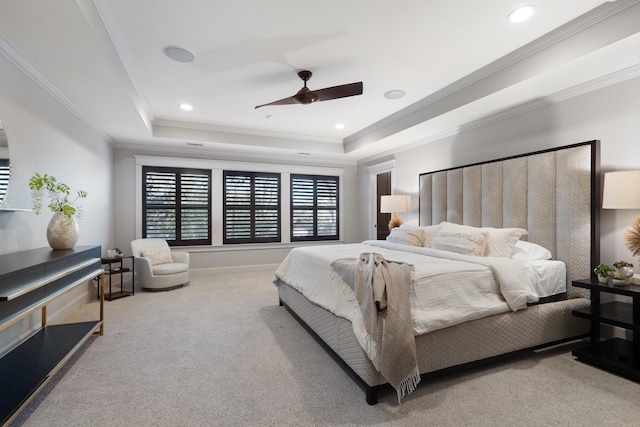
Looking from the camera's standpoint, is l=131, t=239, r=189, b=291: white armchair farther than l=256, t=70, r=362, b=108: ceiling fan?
Yes

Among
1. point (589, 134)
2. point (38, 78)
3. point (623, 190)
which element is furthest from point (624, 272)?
point (38, 78)

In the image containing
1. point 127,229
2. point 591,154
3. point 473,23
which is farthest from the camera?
point 127,229

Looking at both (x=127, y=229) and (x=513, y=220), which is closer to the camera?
(x=513, y=220)

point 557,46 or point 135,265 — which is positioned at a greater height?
point 557,46

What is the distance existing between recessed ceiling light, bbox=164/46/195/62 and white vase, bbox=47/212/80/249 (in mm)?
1761

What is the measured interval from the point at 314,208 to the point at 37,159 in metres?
4.65

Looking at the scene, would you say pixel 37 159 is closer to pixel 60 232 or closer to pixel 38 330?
pixel 60 232

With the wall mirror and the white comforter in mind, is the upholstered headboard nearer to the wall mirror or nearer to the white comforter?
the white comforter

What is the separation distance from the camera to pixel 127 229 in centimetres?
541

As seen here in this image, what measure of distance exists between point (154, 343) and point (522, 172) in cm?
408

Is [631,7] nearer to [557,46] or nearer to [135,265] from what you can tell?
[557,46]

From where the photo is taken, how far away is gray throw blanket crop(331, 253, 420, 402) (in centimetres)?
185

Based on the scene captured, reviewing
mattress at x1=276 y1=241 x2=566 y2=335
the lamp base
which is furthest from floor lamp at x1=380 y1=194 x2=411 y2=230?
mattress at x1=276 y1=241 x2=566 y2=335

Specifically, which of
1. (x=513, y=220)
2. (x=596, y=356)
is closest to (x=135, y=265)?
(x=513, y=220)
